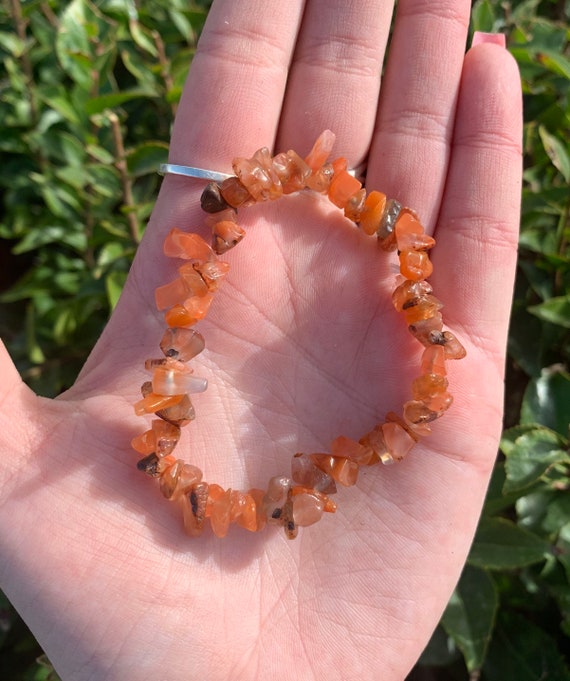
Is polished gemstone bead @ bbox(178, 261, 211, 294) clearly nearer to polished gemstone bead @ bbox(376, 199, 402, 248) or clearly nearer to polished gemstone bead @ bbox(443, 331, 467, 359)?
polished gemstone bead @ bbox(376, 199, 402, 248)

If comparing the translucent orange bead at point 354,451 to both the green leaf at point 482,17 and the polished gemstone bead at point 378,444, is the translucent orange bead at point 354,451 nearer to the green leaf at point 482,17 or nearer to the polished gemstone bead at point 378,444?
the polished gemstone bead at point 378,444

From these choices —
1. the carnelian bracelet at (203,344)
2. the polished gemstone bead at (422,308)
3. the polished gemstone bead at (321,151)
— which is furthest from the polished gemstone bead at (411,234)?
the polished gemstone bead at (321,151)

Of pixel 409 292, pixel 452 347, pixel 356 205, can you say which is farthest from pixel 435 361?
pixel 356 205

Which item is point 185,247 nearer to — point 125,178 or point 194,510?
point 125,178

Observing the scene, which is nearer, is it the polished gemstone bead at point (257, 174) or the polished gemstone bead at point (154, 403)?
the polished gemstone bead at point (154, 403)

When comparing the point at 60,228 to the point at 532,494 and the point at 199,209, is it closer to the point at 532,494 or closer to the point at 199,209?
the point at 199,209
